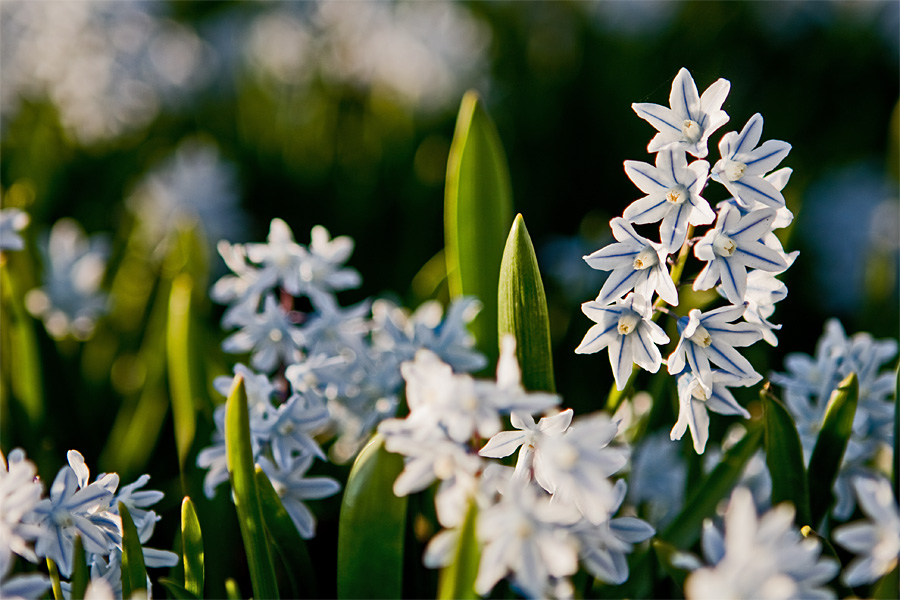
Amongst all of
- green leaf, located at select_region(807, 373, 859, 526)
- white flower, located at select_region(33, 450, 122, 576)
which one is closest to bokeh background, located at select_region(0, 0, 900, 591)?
green leaf, located at select_region(807, 373, 859, 526)

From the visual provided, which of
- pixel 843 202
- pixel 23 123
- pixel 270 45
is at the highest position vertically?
pixel 270 45

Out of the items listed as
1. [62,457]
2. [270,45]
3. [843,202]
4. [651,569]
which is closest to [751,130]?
[651,569]

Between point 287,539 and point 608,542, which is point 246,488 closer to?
point 287,539

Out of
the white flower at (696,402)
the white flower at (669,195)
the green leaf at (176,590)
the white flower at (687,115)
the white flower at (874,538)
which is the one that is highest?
the white flower at (687,115)

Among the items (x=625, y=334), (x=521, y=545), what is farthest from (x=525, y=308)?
(x=521, y=545)

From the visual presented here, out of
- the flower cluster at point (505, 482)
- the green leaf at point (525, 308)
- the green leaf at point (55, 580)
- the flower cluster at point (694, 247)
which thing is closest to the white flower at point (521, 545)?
the flower cluster at point (505, 482)

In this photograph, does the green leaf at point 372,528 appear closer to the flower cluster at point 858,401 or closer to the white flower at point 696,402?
the white flower at point 696,402

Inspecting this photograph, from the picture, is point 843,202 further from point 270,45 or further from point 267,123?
point 270,45
